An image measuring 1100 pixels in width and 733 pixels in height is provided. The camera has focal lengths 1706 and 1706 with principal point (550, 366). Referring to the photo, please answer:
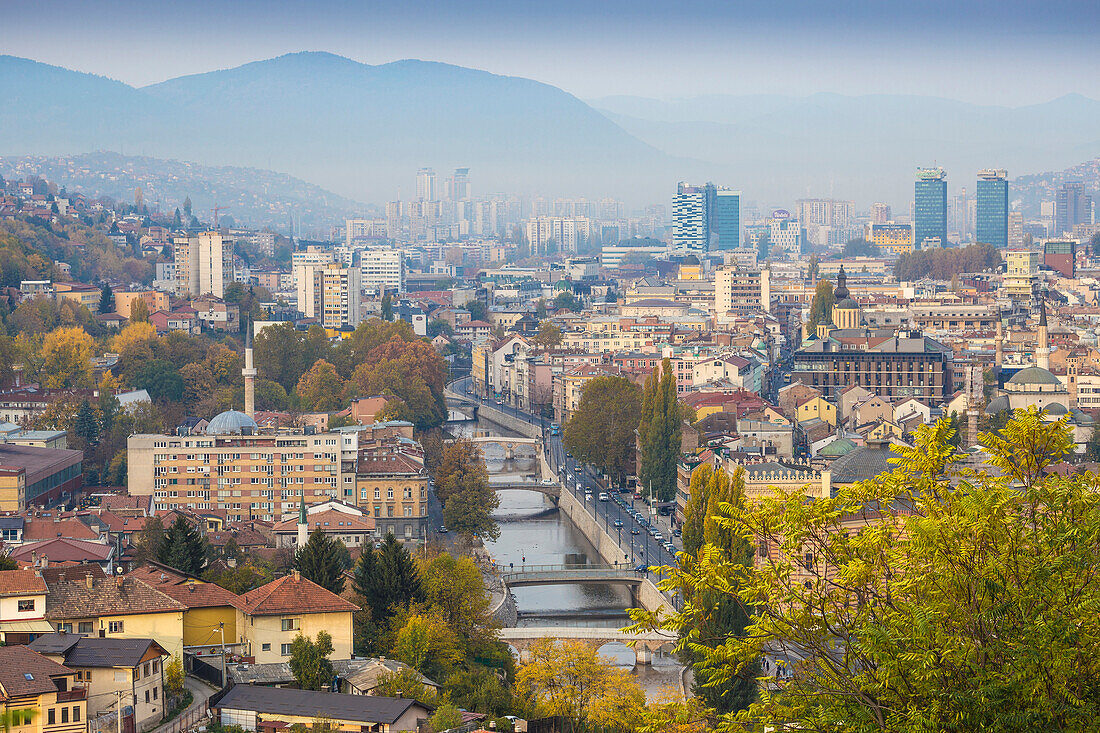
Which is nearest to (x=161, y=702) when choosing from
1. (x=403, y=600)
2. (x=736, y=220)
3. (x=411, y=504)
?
(x=403, y=600)

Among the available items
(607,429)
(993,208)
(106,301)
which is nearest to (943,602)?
(607,429)

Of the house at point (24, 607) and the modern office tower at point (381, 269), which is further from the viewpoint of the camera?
the modern office tower at point (381, 269)

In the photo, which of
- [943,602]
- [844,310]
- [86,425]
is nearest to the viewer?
[943,602]

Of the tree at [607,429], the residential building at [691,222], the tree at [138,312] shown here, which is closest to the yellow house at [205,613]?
the tree at [607,429]

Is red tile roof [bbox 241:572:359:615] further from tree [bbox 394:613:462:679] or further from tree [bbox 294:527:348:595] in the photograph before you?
tree [bbox 294:527:348:595]

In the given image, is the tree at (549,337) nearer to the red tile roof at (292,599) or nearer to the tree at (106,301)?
the tree at (106,301)

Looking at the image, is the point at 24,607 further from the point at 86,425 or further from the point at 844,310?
the point at 844,310
